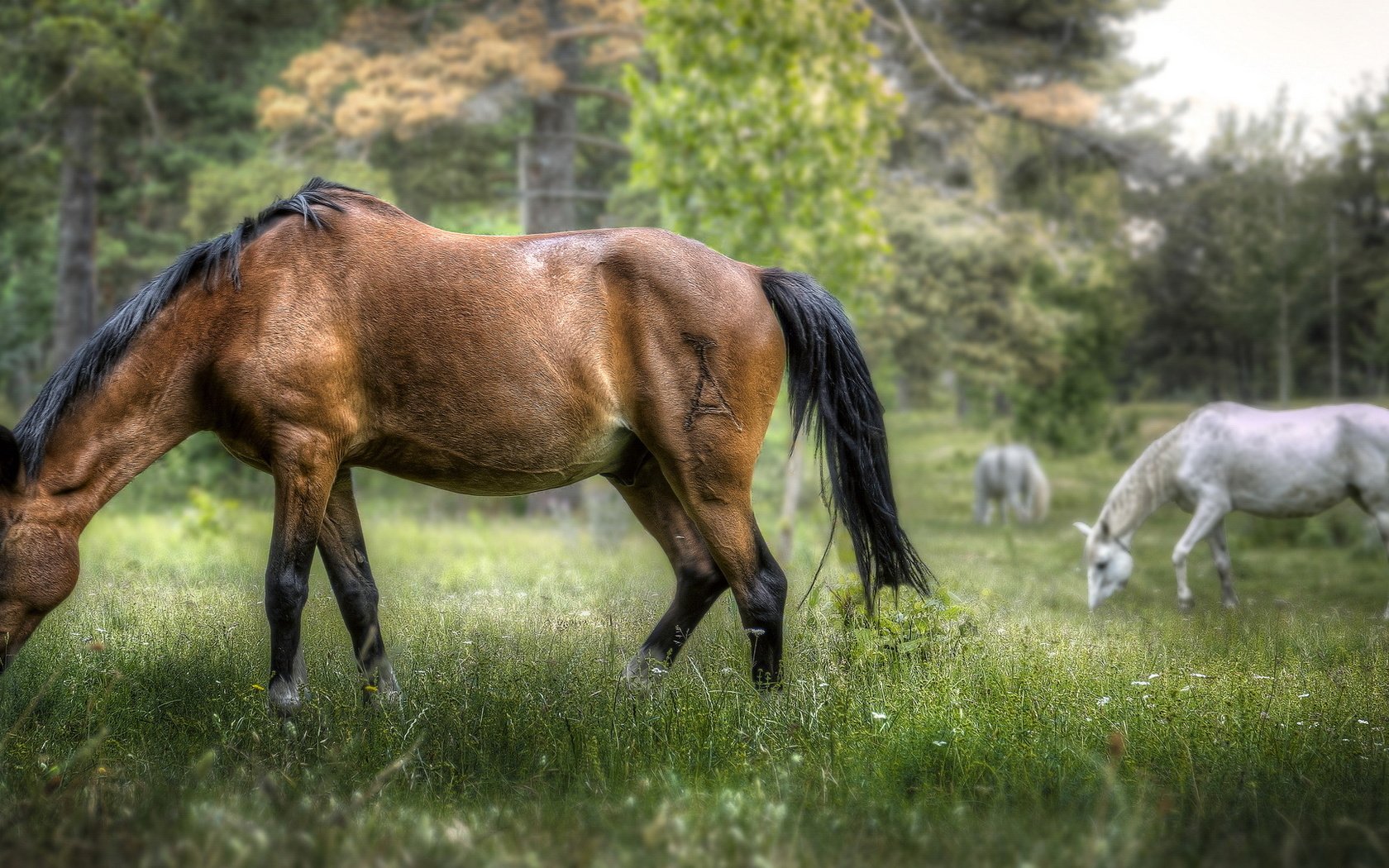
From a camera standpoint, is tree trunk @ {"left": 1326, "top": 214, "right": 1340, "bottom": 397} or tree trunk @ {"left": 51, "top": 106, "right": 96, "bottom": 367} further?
tree trunk @ {"left": 1326, "top": 214, "right": 1340, "bottom": 397}

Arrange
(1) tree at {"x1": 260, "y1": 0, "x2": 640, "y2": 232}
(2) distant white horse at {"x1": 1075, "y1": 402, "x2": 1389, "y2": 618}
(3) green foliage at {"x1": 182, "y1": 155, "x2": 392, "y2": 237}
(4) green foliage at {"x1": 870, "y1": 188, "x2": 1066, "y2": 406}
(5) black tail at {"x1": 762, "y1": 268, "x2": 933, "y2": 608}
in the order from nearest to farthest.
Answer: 1. (5) black tail at {"x1": 762, "y1": 268, "x2": 933, "y2": 608}
2. (2) distant white horse at {"x1": 1075, "y1": 402, "x2": 1389, "y2": 618}
3. (3) green foliage at {"x1": 182, "y1": 155, "x2": 392, "y2": 237}
4. (1) tree at {"x1": 260, "y1": 0, "x2": 640, "y2": 232}
5. (4) green foliage at {"x1": 870, "y1": 188, "x2": 1066, "y2": 406}

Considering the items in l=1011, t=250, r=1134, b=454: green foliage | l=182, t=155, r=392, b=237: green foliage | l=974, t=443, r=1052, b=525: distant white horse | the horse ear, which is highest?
l=182, t=155, r=392, b=237: green foliage

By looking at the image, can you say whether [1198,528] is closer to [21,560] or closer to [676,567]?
[676,567]

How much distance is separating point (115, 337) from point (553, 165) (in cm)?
1258

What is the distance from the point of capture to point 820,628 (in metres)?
5.12

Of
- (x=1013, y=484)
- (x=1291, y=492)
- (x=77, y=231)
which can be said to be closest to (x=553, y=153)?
(x=77, y=231)

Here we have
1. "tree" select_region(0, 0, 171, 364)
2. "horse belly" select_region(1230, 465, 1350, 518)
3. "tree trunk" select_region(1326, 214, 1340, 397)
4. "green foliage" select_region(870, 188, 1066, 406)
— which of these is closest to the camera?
"horse belly" select_region(1230, 465, 1350, 518)

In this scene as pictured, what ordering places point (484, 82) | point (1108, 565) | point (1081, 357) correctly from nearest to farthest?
point (1108, 565) < point (484, 82) < point (1081, 357)

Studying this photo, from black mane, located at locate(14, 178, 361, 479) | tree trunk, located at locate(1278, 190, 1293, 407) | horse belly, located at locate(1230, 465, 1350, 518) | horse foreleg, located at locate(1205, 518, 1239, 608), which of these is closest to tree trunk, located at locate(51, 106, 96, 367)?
black mane, located at locate(14, 178, 361, 479)

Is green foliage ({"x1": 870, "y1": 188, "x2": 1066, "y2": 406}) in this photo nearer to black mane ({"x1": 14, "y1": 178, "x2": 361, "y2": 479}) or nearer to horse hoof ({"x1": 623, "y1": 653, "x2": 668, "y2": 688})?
horse hoof ({"x1": 623, "y1": 653, "x2": 668, "y2": 688})

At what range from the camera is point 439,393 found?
417 centimetres

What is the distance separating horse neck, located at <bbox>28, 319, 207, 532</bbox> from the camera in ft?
13.1

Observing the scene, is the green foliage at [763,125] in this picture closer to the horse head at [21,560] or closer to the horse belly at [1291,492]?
the horse belly at [1291,492]

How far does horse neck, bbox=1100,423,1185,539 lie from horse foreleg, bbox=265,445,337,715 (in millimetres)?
6511
